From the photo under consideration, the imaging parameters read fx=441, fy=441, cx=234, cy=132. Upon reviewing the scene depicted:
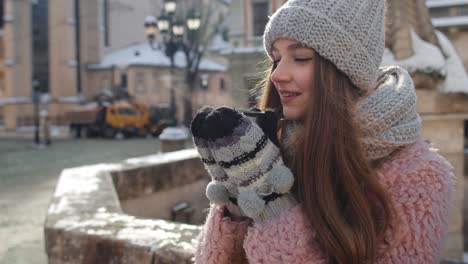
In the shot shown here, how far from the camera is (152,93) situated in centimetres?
3809

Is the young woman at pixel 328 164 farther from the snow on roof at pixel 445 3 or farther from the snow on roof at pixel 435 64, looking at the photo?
the snow on roof at pixel 445 3

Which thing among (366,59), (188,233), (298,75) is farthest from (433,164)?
(188,233)

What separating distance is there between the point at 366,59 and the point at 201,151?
0.57 metres

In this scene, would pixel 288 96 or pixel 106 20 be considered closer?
pixel 288 96

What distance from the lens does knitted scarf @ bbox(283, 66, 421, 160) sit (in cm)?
131

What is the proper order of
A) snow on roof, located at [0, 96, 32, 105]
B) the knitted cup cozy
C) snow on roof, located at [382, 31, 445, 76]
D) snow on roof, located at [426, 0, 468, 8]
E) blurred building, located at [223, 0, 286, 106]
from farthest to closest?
1. snow on roof, located at [0, 96, 32, 105]
2. blurred building, located at [223, 0, 286, 106]
3. snow on roof, located at [426, 0, 468, 8]
4. snow on roof, located at [382, 31, 445, 76]
5. the knitted cup cozy

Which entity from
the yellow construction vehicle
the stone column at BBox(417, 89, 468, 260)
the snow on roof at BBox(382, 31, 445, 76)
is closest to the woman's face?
the snow on roof at BBox(382, 31, 445, 76)

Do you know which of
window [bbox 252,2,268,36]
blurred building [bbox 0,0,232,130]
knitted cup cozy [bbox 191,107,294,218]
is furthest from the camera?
blurred building [bbox 0,0,232,130]

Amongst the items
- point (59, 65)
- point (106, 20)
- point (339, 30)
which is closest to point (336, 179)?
point (339, 30)

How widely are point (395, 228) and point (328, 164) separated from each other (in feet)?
0.86

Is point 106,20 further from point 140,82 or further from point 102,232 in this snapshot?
point 102,232

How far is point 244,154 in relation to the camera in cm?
116

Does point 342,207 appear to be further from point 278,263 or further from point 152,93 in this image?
point 152,93

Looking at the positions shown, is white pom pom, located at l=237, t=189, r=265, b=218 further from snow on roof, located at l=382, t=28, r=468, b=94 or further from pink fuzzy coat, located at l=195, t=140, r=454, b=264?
snow on roof, located at l=382, t=28, r=468, b=94
